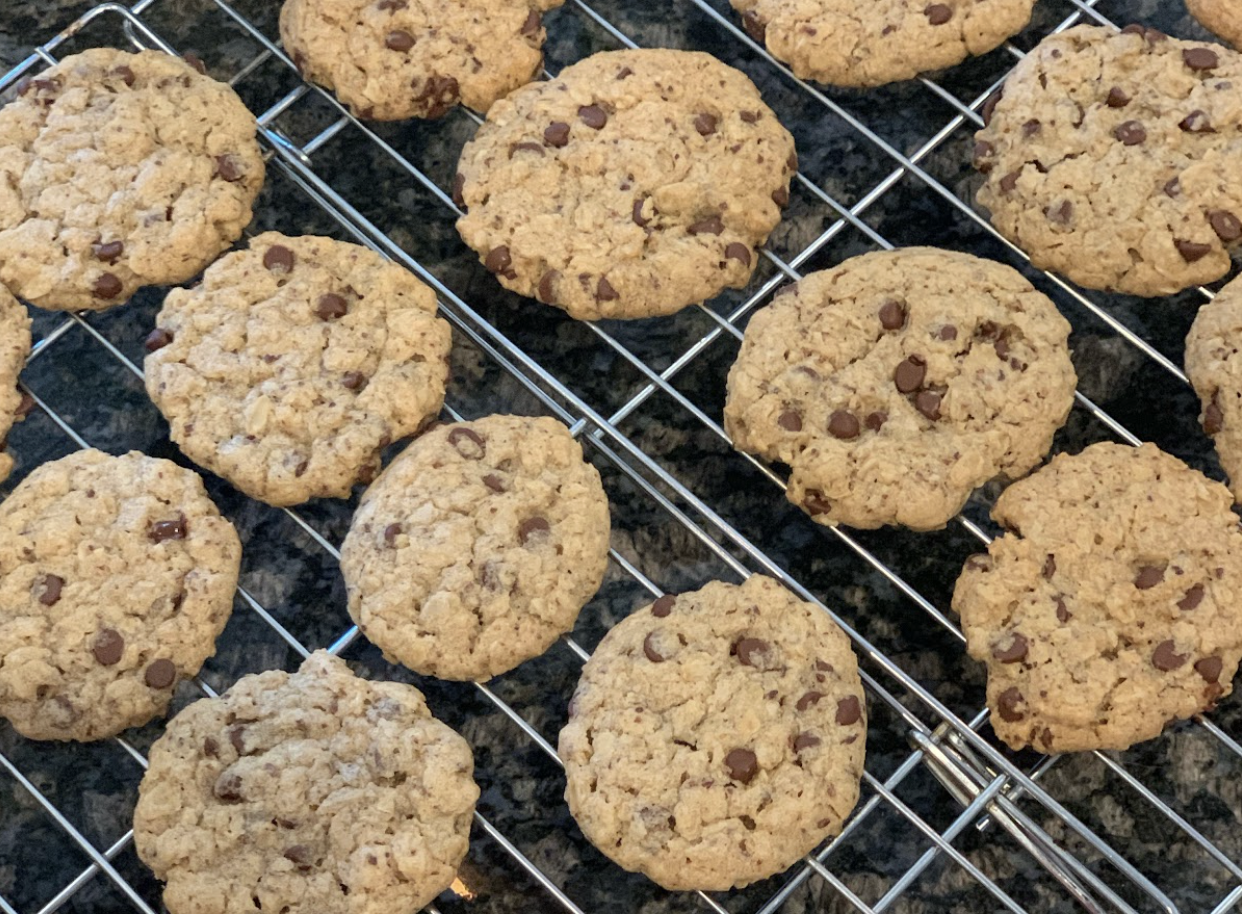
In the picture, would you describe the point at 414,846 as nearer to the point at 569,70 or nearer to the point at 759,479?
the point at 759,479

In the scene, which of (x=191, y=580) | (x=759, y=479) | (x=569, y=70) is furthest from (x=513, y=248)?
(x=191, y=580)

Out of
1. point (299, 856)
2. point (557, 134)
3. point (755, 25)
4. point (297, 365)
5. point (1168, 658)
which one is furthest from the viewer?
point (755, 25)

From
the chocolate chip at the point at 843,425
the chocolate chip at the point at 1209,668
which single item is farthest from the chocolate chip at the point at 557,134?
the chocolate chip at the point at 1209,668

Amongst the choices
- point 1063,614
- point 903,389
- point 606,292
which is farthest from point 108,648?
point 1063,614

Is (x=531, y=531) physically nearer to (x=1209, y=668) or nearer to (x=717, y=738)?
(x=717, y=738)

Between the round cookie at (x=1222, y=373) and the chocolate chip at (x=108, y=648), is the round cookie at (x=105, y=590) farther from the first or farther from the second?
the round cookie at (x=1222, y=373)

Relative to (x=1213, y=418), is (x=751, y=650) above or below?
below
